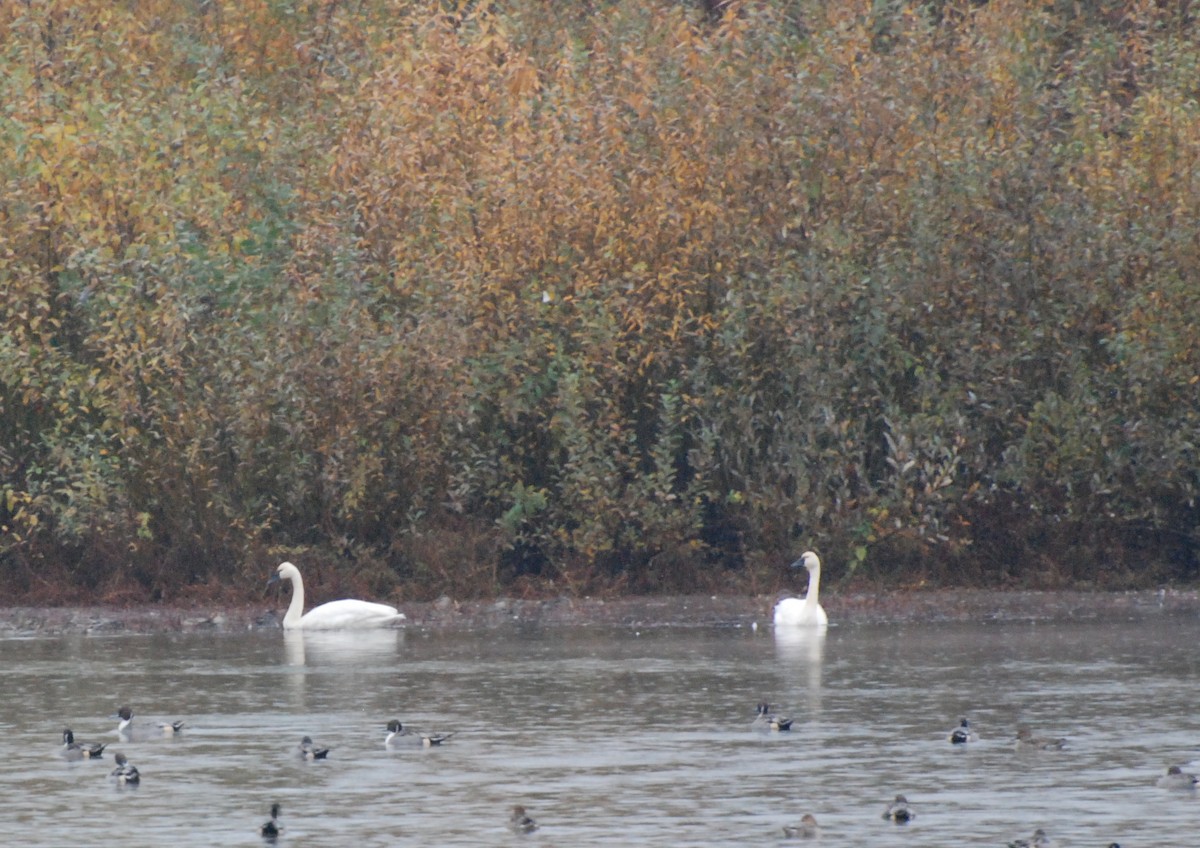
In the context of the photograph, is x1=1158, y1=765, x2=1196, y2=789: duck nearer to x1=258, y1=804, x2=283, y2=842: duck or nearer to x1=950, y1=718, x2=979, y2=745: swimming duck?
x1=950, y1=718, x2=979, y2=745: swimming duck

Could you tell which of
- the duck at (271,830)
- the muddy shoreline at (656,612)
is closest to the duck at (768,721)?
the duck at (271,830)

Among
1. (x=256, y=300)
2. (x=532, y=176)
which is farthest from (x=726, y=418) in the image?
(x=256, y=300)

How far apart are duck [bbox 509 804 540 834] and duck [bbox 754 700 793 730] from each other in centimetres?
356

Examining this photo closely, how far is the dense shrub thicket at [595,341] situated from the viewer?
83.6 feet

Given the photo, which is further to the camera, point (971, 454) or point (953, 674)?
point (971, 454)

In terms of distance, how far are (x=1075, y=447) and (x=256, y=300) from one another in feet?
30.1

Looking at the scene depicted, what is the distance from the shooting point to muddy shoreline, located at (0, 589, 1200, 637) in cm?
2397

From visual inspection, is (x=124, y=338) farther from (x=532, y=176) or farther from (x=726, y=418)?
(x=726, y=418)

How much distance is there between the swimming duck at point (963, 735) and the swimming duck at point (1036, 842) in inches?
132

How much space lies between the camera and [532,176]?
26.4 m

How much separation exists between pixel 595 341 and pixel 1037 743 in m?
11.2

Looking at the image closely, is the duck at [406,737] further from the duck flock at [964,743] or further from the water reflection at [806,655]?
the water reflection at [806,655]

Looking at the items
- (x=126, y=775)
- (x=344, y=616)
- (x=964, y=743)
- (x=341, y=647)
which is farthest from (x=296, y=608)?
(x=964, y=743)

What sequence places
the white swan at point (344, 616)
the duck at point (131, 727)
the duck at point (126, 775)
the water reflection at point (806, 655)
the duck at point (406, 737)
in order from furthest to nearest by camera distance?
1. the white swan at point (344, 616)
2. the water reflection at point (806, 655)
3. the duck at point (131, 727)
4. the duck at point (406, 737)
5. the duck at point (126, 775)
